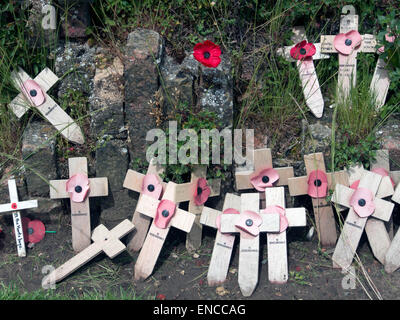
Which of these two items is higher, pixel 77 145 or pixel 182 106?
pixel 182 106

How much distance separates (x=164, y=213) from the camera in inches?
129

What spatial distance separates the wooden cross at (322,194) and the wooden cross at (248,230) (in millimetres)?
306

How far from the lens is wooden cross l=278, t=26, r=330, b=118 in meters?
3.63

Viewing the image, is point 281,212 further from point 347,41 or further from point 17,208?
point 17,208

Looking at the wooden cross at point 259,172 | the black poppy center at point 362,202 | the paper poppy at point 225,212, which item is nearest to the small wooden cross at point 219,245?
the paper poppy at point 225,212

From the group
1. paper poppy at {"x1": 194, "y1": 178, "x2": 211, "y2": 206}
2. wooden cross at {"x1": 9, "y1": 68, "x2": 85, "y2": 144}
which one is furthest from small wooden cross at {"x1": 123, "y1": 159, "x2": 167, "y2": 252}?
wooden cross at {"x1": 9, "y1": 68, "x2": 85, "y2": 144}

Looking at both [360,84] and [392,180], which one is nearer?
[392,180]

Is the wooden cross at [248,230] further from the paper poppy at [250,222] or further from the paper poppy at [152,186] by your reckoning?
the paper poppy at [152,186]

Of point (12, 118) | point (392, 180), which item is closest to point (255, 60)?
point (392, 180)

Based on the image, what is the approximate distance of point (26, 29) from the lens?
365 centimetres

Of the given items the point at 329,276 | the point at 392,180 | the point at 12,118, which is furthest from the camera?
the point at 12,118

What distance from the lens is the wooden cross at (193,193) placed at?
3.34 m

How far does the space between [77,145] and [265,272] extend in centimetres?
165

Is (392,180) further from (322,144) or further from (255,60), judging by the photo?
(255,60)
